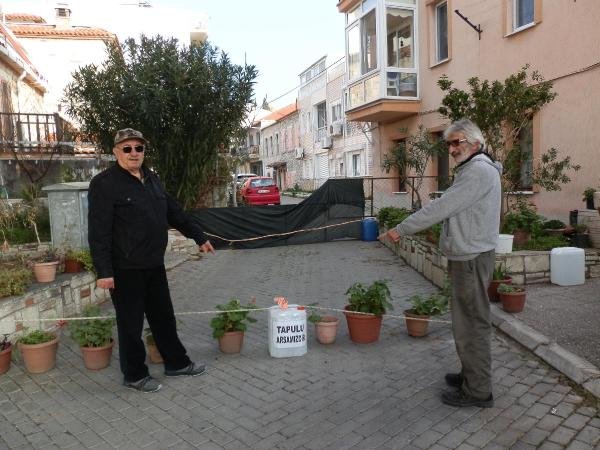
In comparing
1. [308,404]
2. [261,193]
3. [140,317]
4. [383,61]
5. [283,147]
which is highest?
[283,147]

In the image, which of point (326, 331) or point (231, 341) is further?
point (326, 331)

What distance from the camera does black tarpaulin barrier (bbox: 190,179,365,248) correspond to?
12.2 metres

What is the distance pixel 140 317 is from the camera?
3963 mm

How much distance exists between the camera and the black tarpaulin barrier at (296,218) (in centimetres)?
1223

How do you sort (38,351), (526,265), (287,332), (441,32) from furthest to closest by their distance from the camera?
1. (441,32)
2. (526,265)
3. (287,332)
4. (38,351)

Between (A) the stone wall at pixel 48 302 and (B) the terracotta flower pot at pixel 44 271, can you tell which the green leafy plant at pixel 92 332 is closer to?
(A) the stone wall at pixel 48 302

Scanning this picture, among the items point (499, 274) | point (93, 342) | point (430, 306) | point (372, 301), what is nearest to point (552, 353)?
point (430, 306)

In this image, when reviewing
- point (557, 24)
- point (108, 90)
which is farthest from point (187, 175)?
point (557, 24)

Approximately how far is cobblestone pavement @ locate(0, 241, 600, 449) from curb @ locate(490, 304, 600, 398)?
0.32ft

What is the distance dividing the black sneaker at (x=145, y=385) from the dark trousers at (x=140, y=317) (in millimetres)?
30

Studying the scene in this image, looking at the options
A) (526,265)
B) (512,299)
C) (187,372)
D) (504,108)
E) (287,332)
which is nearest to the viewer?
(187,372)

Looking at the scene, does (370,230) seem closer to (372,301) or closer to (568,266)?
(568,266)

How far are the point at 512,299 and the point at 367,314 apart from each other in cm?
176

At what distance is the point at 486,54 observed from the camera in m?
11.6
